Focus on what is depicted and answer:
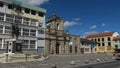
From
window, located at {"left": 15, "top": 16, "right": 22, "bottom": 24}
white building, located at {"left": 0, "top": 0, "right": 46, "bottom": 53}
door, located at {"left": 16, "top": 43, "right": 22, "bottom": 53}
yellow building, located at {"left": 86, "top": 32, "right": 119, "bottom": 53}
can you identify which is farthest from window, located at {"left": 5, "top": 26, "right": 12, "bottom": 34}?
yellow building, located at {"left": 86, "top": 32, "right": 119, "bottom": 53}

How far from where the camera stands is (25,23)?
40.1 metres

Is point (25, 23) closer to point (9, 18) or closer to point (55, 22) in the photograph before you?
point (9, 18)

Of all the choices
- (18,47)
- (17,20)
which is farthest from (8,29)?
(18,47)

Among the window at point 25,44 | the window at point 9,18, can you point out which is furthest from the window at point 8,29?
the window at point 25,44

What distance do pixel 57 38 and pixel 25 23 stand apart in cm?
1462

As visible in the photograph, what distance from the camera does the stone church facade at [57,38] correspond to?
49.5 m

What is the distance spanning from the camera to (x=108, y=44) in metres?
86.2

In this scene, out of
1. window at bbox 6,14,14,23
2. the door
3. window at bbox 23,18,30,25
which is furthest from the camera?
window at bbox 23,18,30,25

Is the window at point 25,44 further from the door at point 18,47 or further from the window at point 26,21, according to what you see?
the window at point 26,21

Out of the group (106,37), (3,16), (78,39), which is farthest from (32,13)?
(106,37)

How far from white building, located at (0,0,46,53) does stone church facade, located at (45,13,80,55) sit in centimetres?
457

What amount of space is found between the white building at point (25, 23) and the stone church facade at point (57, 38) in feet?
15.0

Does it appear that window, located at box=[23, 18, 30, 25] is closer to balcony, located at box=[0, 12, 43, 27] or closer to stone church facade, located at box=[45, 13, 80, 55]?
balcony, located at box=[0, 12, 43, 27]

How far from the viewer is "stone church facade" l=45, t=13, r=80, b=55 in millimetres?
49522
